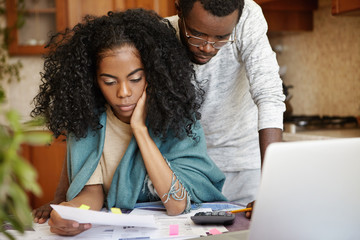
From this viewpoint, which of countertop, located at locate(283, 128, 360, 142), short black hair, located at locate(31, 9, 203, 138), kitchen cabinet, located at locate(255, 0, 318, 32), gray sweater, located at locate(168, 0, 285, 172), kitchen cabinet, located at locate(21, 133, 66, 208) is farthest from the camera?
kitchen cabinet, located at locate(21, 133, 66, 208)

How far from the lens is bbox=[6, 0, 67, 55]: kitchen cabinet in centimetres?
345

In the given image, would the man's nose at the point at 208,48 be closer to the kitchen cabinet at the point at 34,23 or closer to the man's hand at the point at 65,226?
the man's hand at the point at 65,226

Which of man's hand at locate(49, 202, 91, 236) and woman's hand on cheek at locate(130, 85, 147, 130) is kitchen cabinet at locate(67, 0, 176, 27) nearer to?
woman's hand on cheek at locate(130, 85, 147, 130)

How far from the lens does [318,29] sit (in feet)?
8.93

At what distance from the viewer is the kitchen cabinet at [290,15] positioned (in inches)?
105

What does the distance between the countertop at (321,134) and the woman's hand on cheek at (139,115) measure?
1.13m

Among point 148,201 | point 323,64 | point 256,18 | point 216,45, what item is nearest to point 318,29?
point 323,64

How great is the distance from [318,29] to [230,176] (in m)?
1.42

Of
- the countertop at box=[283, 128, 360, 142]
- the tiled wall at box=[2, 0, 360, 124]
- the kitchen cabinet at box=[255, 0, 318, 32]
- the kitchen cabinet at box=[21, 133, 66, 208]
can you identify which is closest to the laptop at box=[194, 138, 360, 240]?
the countertop at box=[283, 128, 360, 142]

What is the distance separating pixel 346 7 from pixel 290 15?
25.8 inches

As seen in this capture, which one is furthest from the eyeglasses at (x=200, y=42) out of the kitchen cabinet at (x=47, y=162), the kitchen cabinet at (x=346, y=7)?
the kitchen cabinet at (x=47, y=162)

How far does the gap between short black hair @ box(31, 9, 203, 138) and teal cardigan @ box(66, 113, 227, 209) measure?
36 mm

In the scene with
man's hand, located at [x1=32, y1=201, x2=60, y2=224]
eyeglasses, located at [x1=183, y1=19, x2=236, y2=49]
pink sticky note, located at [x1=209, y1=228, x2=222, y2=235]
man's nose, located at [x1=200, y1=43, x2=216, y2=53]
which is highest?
eyeglasses, located at [x1=183, y1=19, x2=236, y2=49]

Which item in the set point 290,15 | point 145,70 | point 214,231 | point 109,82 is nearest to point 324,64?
point 290,15
